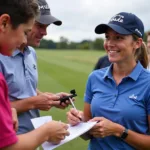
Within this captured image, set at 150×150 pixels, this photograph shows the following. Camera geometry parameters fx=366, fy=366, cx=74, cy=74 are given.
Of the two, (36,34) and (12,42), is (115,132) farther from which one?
(36,34)

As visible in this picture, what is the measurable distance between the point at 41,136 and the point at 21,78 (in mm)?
1384

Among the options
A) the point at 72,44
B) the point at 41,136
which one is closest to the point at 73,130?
the point at 41,136

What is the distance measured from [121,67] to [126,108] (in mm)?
503

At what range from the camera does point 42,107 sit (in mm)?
4094

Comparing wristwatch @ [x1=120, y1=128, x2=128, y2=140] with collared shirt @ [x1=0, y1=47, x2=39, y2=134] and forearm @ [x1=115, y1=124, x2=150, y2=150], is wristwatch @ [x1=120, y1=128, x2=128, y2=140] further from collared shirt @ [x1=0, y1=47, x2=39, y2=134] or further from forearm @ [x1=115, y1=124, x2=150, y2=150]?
collared shirt @ [x1=0, y1=47, x2=39, y2=134]

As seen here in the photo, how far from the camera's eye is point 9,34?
2.42 m

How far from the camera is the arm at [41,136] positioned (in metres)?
2.51

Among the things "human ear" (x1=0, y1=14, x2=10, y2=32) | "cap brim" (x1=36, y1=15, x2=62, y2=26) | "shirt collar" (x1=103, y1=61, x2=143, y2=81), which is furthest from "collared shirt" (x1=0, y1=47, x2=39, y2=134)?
"human ear" (x1=0, y1=14, x2=10, y2=32)

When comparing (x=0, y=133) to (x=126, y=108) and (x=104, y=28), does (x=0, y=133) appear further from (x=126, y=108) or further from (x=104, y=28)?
(x=104, y=28)

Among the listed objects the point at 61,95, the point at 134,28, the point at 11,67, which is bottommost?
the point at 61,95

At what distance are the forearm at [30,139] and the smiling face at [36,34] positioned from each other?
1.75 metres

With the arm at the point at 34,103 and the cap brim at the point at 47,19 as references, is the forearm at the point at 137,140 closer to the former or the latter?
the arm at the point at 34,103

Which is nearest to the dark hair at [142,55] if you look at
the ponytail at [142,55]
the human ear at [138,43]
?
the ponytail at [142,55]

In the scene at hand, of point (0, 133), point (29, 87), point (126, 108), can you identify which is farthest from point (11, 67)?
point (0, 133)
